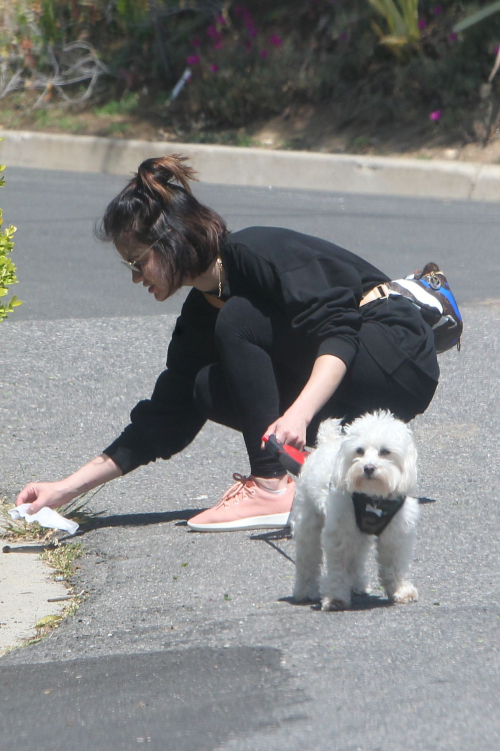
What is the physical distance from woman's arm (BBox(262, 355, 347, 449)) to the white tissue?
981 mm

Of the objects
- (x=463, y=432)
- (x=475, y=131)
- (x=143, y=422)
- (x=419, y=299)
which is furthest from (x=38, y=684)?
(x=475, y=131)

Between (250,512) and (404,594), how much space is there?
89 cm

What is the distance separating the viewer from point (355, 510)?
2.72m

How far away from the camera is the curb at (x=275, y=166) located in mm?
10602

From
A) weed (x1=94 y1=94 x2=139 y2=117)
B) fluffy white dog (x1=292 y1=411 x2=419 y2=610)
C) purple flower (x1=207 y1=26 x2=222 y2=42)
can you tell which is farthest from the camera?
weed (x1=94 y1=94 x2=139 y2=117)

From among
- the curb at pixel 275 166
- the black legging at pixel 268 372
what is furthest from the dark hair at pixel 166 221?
the curb at pixel 275 166

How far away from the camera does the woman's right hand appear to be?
3633 millimetres

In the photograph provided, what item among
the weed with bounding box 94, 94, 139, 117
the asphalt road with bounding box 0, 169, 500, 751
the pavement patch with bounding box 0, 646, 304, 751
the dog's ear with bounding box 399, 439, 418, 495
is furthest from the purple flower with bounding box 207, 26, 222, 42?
the pavement patch with bounding box 0, 646, 304, 751

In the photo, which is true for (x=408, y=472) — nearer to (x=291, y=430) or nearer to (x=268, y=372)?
(x=291, y=430)

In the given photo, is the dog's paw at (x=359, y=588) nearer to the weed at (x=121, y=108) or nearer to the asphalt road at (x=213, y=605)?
the asphalt road at (x=213, y=605)

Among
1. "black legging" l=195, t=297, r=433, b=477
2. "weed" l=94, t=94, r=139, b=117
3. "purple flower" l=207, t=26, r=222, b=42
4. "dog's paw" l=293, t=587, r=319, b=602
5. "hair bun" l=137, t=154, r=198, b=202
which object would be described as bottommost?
"weed" l=94, t=94, r=139, b=117

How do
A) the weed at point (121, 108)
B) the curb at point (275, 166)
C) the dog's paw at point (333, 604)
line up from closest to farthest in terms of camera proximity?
the dog's paw at point (333, 604), the curb at point (275, 166), the weed at point (121, 108)

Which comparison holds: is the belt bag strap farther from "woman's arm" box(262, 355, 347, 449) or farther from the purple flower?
the purple flower

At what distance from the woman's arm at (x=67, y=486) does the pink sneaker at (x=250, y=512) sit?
387mm
